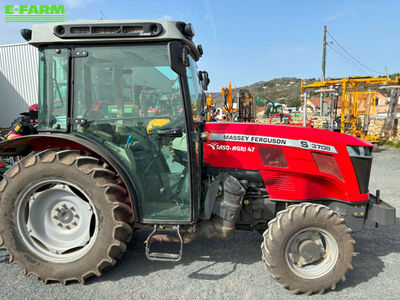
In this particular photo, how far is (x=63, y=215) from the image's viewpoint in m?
2.70

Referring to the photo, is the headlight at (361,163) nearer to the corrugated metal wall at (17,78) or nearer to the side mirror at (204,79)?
the side mirror at (204,79)

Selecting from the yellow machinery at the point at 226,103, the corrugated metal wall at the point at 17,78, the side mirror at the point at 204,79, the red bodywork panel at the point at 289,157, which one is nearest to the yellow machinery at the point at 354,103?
the yellow machinery at the point at 226,103

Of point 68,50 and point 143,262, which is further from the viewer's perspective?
point 143,262

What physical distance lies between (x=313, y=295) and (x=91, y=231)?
2122 millimetres

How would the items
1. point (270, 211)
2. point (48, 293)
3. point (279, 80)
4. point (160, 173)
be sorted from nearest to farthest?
1. point (48, 293)
2. point (160, 173)
3. point (270, 211)
4. point (279, 80)

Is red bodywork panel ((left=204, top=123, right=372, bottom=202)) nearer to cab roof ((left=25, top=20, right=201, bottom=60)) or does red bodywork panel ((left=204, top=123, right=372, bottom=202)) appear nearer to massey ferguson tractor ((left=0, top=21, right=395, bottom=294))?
massey ferguson tractor ((left=0, top=21, right=395, bottom=294))

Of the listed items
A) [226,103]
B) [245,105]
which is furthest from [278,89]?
[226,103]

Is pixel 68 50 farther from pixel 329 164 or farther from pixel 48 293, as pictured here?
pixel 329 164

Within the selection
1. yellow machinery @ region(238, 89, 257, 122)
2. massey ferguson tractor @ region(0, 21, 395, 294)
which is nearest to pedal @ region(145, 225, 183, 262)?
massey ferguson tractor @ region(0, 21, 395, 294)

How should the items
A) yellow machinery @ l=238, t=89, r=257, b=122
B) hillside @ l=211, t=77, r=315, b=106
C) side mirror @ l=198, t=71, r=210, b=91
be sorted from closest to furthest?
side mirror @ l=198, t=71, r=210, b=91 < yellow machinery @ l=238, t=89, r=257, b=122 < hillside @ l=211, t=77, r=315, b=106

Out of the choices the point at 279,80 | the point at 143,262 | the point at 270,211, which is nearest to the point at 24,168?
the point at 143,262

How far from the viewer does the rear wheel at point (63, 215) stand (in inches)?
98.3

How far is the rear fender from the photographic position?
2.48m

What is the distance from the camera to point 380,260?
3035 millimetres
